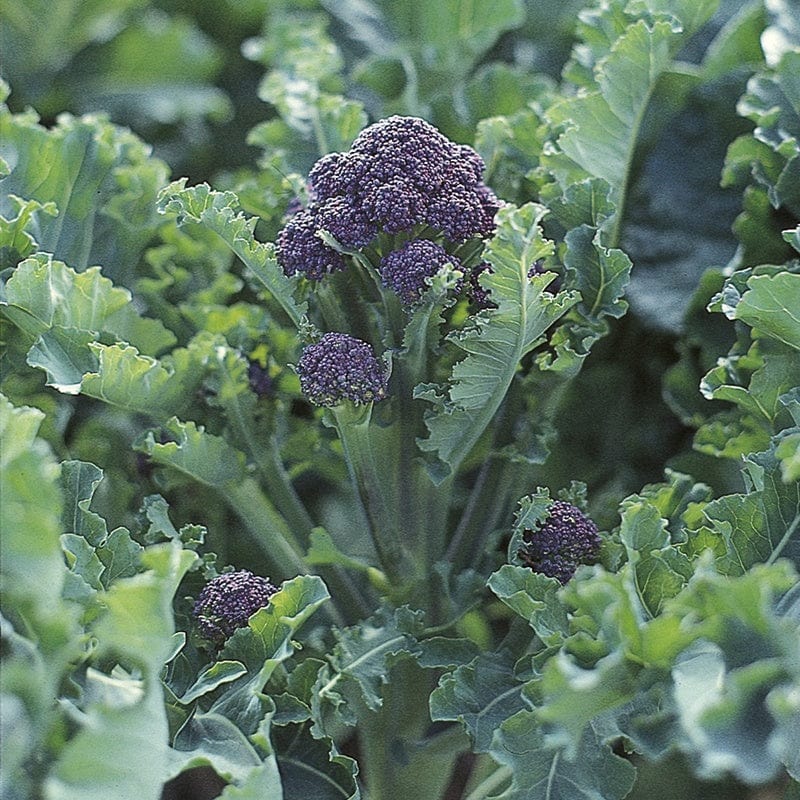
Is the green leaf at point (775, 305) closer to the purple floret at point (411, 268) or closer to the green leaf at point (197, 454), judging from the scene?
the purple floret at point (411, 268)

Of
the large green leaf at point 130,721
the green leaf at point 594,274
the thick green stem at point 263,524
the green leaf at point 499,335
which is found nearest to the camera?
the large green leaf at point 130,721

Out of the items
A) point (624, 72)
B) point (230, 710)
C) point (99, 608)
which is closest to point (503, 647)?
point (230, 710)

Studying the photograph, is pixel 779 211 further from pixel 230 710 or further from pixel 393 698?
pixel 230 710

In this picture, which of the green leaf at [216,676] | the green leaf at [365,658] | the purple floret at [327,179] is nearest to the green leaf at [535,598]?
the green leaf at [365,658]

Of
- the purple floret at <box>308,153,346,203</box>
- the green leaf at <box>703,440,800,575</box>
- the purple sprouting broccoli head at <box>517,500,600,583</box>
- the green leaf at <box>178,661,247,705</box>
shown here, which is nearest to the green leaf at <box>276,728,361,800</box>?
the green leaf at <box>178,661,247,705</box>

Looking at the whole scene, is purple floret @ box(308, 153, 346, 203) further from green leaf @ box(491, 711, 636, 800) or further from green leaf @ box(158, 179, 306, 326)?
green leaf @ box(491, 711, 636, 800)

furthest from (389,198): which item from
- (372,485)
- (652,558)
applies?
(652,558)
